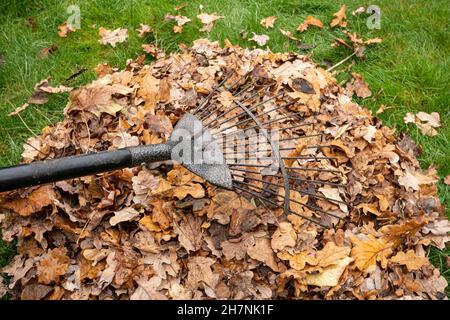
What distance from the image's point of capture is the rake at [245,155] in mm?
2045

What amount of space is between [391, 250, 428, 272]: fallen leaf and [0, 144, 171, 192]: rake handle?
4.51ft

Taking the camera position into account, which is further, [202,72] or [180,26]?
[180,26]

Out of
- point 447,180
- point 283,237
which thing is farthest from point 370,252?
point 447,180

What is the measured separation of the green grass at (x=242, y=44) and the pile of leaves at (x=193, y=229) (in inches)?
19.1

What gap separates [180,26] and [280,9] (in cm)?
91

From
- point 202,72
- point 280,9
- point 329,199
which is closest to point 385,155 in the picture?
point 329,199

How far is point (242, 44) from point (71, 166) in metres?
2.08

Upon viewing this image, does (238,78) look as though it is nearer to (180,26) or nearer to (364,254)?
(180,26)

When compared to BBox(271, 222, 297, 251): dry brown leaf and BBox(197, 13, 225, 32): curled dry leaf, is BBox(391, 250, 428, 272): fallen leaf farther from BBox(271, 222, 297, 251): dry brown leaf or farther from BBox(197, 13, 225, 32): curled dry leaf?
BBox(197, 13, 225, 32): curled dry leaf

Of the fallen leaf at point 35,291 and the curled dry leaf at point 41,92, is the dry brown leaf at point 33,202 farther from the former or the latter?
the curled dry leaf at point 41,92

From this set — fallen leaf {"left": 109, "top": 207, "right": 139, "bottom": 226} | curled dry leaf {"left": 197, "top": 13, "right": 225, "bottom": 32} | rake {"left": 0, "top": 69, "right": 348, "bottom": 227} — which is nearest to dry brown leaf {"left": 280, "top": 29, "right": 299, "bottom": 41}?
curled dry leaf {"left": 197, "top": 13, "right": 225, "bottom": 32}

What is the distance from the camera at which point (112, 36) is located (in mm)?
3615

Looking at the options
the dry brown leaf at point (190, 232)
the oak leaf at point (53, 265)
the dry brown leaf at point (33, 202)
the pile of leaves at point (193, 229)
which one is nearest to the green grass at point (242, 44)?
the pile of leaves at point (193, 229)

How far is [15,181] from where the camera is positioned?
1.92 meters
